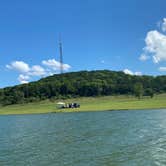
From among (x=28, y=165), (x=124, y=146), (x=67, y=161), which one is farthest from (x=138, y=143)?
(x=28, y=165)

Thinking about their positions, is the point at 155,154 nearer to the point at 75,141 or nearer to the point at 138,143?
the point at 138,143

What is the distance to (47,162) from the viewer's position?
36.8 m

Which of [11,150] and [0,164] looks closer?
[0,164]

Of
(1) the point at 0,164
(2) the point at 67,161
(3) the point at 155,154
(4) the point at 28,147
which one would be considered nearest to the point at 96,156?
(2) the point at 67,161

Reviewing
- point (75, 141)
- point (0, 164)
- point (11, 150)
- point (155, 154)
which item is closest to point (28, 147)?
point (11, 150)

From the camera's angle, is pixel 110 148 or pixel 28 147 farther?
pixel 28 147

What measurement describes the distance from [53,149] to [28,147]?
13.4 ft

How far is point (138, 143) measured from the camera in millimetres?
45781

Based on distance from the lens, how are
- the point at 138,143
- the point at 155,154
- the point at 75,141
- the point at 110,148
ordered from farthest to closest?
the point at 75,141 < the point at 138,143 < the point at 110,148 < the point at 155,154

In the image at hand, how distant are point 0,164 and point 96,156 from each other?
910cm

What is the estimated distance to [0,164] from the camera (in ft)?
122

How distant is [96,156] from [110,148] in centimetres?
474

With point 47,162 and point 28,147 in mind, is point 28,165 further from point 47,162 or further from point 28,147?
point 28,147

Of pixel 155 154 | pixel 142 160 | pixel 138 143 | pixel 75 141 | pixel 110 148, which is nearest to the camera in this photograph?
pixel 142 160
